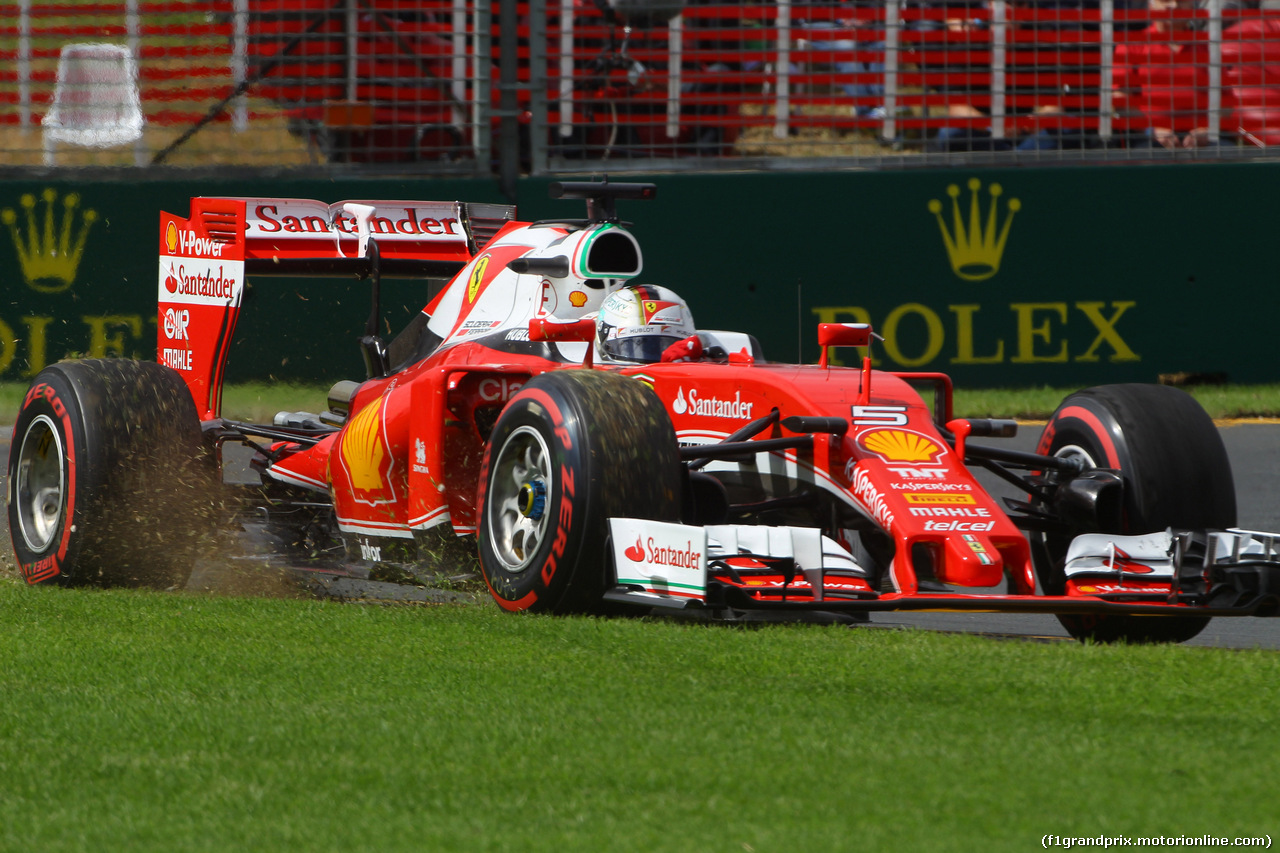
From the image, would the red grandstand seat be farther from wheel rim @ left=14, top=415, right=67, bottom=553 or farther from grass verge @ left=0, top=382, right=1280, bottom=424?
wheel rim @ left=14, top=415, right=67, bottom=553

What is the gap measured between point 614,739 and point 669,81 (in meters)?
8.73

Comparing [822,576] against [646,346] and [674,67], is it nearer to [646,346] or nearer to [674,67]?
[646,346]

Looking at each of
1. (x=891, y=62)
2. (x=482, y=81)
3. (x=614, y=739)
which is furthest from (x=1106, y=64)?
(x=614, y=739)

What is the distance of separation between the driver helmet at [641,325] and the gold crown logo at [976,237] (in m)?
5.58

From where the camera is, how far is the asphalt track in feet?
19.7

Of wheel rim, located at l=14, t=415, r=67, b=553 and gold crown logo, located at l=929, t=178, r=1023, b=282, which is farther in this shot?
gold crown logo, located at l=929, t=178, r=1023, b=282

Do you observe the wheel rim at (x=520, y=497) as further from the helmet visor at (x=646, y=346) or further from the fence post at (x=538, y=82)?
the fence post at (x=538, y=82)

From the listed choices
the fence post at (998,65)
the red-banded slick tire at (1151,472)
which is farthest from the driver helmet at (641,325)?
the fence post at (998,65)

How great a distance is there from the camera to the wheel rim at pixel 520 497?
18.4 feet

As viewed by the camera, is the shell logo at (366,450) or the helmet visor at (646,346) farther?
the shell logo at (366,450)

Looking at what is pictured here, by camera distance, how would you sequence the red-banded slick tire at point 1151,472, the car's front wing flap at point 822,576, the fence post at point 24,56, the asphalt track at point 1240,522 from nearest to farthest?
the car's front wing flap at point 822,576, the red-banded slick tire at point 1151,472, the asphalt track at point 1240,522, the fence post at point 24,56

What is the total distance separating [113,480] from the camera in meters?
6.89

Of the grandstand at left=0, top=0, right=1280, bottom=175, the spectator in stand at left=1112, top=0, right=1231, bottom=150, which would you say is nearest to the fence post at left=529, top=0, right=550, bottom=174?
the grandstand at left=0, top=0, right=1280, bottom=175

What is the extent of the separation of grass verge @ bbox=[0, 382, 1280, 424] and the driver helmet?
4.91m
